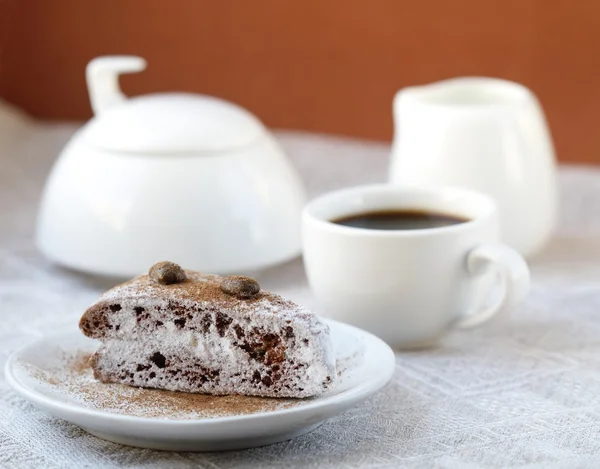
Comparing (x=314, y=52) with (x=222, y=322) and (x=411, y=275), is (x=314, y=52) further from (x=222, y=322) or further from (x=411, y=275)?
(x=222, y=322)

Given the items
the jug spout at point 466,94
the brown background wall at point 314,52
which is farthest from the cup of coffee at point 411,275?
the brown background wall at point 314,52

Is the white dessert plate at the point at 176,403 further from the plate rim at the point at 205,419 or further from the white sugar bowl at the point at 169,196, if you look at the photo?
the white sugar bowl at the point at 169,196

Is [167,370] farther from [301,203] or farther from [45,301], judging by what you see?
[301,203]

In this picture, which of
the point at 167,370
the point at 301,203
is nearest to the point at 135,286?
the point at 167,370

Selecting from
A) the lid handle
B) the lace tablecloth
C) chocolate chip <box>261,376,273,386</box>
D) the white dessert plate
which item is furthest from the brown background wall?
chocolate chip <box>261,376,273,386</box>

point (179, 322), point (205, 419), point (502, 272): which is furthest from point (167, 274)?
point (502, 272)

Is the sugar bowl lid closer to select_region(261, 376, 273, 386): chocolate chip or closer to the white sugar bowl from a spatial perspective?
the white sugar bowl

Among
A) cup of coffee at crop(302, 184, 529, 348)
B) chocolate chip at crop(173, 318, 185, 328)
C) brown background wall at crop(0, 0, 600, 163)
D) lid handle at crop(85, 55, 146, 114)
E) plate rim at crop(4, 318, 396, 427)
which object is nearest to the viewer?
plate rim at crop(4, 318, 396, 427)
